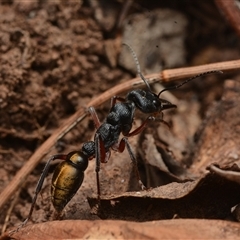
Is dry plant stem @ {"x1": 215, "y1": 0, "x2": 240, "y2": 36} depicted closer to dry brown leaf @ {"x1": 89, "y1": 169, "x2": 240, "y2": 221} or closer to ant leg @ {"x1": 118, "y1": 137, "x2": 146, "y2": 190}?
ant leg @ {"x1": 118, "y1": 137, "x2": 146, "y2": 190}

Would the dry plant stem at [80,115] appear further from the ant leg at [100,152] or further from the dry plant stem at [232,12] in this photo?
the dry plant stem at [232,12]

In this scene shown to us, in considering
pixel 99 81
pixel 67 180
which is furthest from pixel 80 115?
pixel 67 180

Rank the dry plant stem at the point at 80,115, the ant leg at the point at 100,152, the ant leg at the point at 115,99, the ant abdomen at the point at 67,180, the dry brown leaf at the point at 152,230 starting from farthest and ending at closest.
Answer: the ant leg at the point at 115,99, the dry plant stem at the point at 80,115, the ant leg at the point at 100,152, the ant abdomen at the point at 67,180, the dry brown leaf at the point at 152,230

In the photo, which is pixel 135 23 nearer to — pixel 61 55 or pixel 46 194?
pixel 61 55

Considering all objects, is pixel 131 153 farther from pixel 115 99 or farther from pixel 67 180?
pixel 115 99

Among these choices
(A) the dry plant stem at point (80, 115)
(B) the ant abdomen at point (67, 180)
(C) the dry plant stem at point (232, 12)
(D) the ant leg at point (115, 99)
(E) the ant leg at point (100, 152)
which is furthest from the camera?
(C) the dry plant stem at point (232, 12)

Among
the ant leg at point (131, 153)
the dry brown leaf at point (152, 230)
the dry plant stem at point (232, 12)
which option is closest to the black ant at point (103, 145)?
the ant leg at point (131, 153)

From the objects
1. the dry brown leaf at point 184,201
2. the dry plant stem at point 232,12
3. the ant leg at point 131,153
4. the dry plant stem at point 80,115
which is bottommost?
the dry brown leaf at point 184,201
